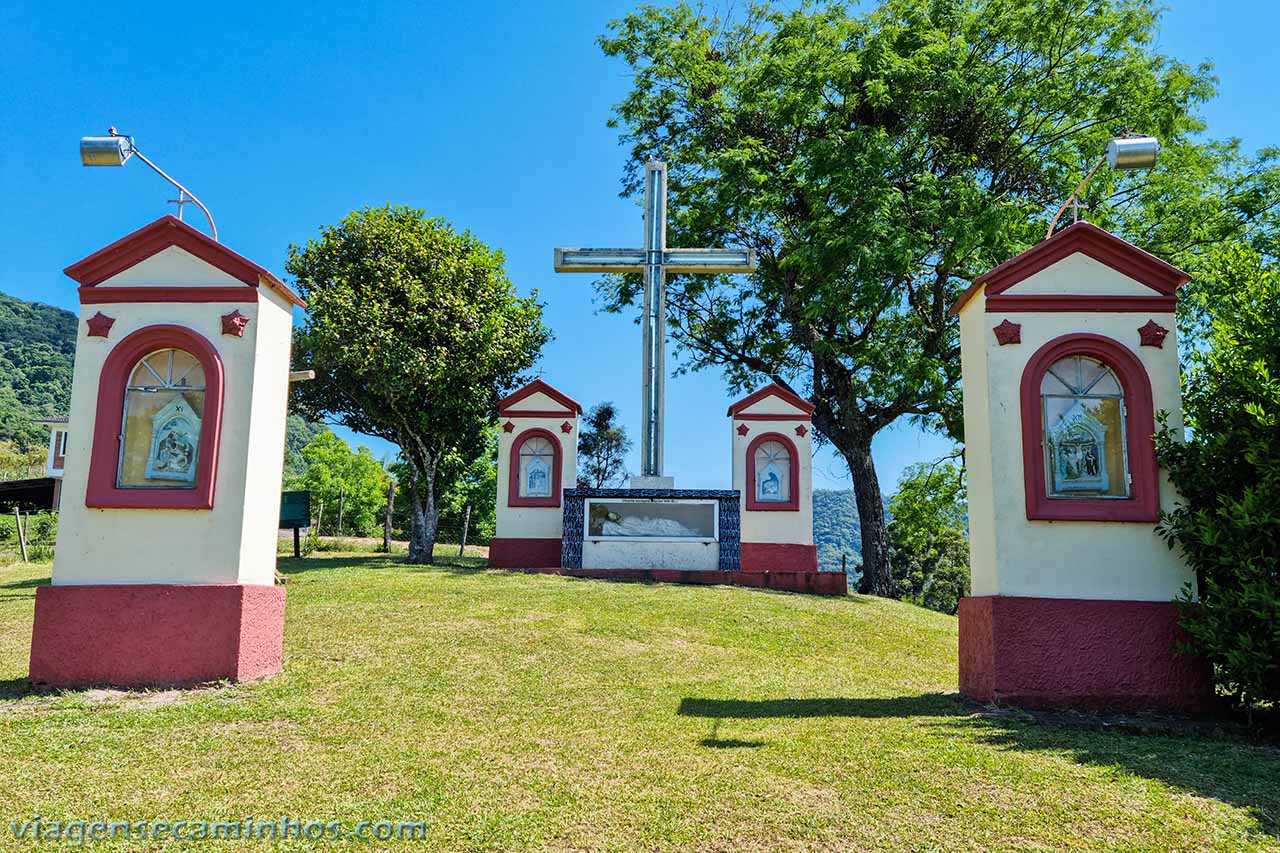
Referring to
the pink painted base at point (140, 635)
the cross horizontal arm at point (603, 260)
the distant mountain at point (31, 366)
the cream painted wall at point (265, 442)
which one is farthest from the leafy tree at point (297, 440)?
the pink painted base at point (140, 635)

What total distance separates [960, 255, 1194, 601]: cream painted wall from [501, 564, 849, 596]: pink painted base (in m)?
7.53

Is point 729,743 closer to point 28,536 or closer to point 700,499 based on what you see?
point 700,499

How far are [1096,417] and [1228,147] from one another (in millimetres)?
16573

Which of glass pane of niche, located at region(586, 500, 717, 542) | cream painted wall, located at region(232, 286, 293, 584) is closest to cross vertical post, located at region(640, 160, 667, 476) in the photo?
glass pane of niche, located at region(586, 500, 717, 542)

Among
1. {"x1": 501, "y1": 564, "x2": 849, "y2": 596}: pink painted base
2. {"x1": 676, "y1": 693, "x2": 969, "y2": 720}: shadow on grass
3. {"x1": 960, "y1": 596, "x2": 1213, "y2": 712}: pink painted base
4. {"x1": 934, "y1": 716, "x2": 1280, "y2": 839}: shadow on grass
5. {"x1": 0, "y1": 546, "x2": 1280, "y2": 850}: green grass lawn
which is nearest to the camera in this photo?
{"x1": 0, "y1": 546, "x2": 1280, "y2": 850}: green grass lawn

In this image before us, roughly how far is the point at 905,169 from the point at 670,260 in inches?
243

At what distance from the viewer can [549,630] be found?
948cm

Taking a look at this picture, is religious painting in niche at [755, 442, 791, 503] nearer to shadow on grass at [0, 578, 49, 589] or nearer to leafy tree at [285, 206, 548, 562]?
leafy tree at [285, 206, 548, 562]

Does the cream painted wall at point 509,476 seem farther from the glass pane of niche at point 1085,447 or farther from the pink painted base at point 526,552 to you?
the glass pane of niche at point 1085,447

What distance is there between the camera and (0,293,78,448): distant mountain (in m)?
65.2

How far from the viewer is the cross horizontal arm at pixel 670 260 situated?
14898 mm

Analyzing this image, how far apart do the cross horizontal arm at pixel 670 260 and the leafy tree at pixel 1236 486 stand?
8.61 meters

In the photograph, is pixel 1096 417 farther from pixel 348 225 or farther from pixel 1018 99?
pixel 348 225

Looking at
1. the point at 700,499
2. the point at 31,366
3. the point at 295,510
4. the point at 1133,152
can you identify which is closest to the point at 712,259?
the point at 700,499
